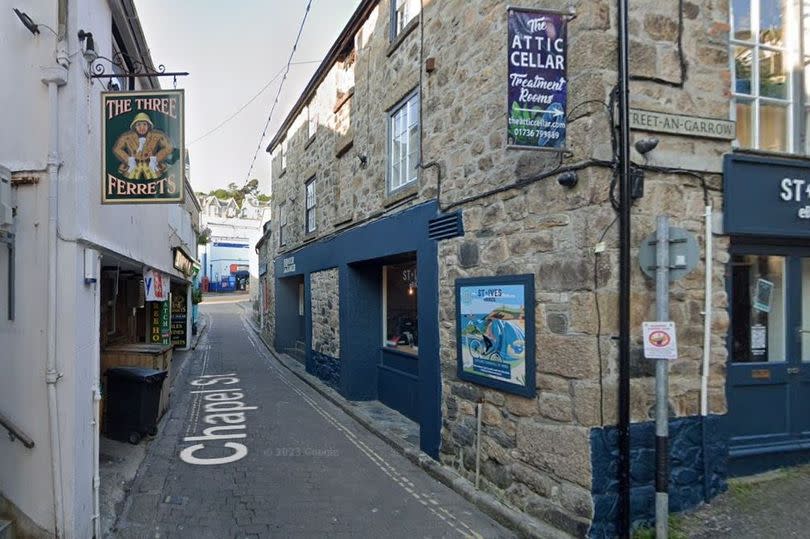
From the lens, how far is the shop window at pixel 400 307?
9.48 metres

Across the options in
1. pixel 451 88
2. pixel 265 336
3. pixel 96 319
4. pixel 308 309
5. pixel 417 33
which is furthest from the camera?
pixel 265 336

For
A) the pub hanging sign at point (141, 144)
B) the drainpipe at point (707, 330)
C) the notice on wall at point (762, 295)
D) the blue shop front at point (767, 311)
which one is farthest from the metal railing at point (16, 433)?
the notice on wall at point (762, 295)

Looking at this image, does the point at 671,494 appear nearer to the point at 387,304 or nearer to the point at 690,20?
the point at 690,20

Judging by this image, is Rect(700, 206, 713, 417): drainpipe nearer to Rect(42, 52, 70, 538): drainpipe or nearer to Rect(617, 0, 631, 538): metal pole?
Rect(617, 0, 631, 538): metal pole

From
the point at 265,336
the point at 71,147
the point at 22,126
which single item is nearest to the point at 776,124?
the point at 71,147

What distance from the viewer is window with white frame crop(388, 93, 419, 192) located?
8141 mm

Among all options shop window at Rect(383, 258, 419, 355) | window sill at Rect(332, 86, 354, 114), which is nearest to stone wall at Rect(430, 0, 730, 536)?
shop window at Rect(383, 258, 419, 355)

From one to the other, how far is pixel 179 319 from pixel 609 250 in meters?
17.1

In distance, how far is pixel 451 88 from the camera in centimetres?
669

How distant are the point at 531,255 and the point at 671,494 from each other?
2306 millimetres

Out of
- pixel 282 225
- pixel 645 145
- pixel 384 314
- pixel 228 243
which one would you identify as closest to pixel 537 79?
pixel 645 145

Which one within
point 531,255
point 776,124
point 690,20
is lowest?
point 531,255

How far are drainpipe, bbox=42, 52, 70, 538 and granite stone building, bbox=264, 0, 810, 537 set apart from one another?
3.58m

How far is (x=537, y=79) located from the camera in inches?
183
